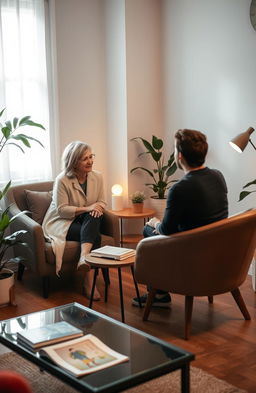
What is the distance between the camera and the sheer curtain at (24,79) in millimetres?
4500

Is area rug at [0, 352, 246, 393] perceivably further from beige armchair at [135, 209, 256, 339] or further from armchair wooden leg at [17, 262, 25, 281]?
armchair wooden leg at [17, 262, 25, 281]

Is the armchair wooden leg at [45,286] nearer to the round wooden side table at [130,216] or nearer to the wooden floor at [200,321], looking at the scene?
the wooden floor at [200,321]

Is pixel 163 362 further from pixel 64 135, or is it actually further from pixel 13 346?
pixel 64 135

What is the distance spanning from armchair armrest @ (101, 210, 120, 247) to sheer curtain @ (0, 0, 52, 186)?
82cm

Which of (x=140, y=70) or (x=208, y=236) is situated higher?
(x=140, y=70)

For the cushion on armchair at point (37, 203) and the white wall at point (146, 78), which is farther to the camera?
the white wall at point (146, 78)

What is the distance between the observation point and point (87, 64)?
5020mm

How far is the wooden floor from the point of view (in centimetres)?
294

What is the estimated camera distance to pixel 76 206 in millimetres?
4207

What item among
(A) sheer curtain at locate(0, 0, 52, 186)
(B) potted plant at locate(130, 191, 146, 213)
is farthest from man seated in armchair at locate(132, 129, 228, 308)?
(A) sheer curtain at locate(0, 0, 52, 186)

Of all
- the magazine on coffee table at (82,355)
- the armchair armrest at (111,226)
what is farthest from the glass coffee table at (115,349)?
the armchair armrest at (111,226)

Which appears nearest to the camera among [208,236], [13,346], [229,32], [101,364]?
[101,364]

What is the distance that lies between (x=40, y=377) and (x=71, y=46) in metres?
3.00

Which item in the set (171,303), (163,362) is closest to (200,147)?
(171,303)
